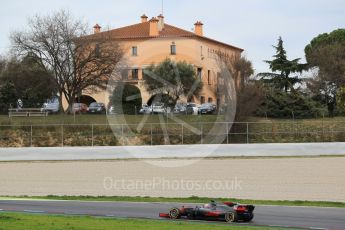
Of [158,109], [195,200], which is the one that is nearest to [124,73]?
[158,109]

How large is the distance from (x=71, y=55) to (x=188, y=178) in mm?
29449

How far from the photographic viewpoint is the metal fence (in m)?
48.0

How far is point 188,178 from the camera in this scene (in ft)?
113

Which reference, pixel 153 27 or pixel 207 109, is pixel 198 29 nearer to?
pixel 153 27

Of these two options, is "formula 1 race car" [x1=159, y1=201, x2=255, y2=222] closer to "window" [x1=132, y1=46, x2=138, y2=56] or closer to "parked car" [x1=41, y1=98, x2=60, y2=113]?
"parked car" [x1=41, y1=98, x2=60, y2=113]

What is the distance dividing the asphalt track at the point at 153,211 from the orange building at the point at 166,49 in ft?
144

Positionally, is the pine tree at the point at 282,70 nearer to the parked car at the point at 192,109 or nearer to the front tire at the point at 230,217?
the parked car at the point at 192,109

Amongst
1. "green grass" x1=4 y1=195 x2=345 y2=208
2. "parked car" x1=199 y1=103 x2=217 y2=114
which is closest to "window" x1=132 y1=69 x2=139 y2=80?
"parked car" x1=199 y1=103 x2=217 y2=114

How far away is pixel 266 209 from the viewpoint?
22.4 m

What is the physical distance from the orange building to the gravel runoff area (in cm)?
2835

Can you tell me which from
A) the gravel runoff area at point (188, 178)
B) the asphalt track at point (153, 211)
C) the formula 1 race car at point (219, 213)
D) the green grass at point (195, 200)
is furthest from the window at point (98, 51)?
the formula 1 race car at point (219, 213)

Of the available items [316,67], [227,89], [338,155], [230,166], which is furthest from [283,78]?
[230,166]

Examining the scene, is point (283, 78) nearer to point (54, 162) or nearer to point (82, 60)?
point (82, 60)

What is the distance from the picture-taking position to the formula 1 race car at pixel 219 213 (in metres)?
18.7
